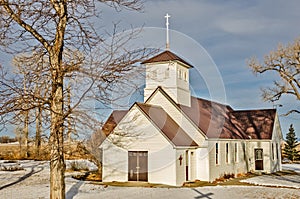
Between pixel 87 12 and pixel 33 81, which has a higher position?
pixel 87 12

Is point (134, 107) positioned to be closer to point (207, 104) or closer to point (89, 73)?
point (207, 104)

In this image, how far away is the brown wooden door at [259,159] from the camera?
27516 mm

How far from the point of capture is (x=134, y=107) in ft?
64.1

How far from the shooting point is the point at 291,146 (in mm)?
43469

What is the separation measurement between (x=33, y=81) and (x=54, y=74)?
0.43 m

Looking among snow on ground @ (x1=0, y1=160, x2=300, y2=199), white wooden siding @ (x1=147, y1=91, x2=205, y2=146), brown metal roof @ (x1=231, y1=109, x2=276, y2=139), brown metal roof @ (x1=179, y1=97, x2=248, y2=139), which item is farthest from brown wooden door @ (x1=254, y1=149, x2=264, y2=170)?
snow on ground @ (x1=0, y1=160, x2=300, y2=199)

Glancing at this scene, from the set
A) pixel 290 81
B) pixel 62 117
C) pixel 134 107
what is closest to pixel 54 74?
pixel 62 117

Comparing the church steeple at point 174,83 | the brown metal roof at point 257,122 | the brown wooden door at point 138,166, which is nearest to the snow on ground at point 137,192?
the brown wooden door at point 138,166

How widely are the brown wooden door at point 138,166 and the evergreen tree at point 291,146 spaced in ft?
97.6

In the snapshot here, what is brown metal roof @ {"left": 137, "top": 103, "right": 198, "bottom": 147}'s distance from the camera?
1905 centimetres

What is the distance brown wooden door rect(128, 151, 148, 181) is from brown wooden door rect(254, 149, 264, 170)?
39.7ft

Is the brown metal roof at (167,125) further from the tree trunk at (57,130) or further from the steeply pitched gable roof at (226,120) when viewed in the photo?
the tree trunk at (57,130)

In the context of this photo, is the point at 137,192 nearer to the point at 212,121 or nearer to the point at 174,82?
the point at 174,82

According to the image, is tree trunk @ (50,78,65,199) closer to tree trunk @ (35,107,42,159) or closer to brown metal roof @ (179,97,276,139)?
tree trunk @ (35,107,42,159)
